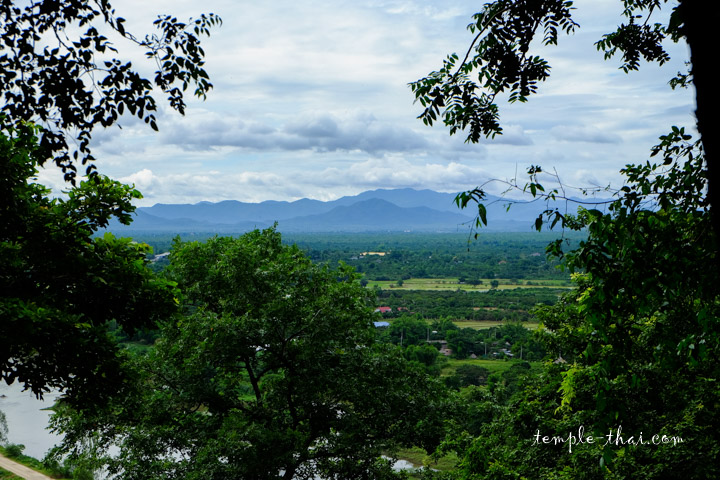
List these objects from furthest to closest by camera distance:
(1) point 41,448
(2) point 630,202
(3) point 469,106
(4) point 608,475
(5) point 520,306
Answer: (5) point 520,306, (1) point 41,448, (4) point 608,475, (3) point 469,106, (2) point 630,202

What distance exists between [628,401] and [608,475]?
145 centimetres

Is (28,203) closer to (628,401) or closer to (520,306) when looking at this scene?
(628,401)

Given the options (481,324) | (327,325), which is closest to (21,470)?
(327,325)

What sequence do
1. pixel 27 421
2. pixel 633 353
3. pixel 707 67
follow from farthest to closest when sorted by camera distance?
pixel 27 421, pixel 633 353, pixel 707 67

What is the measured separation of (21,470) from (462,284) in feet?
353

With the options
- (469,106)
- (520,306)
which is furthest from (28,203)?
(520,306)

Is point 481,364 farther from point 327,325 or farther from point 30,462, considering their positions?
point 327,325

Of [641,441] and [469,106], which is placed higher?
[469,106]

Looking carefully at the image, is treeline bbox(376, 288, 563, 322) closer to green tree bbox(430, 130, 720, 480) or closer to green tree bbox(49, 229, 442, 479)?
green tree bbox(49, 229, 442, 479)

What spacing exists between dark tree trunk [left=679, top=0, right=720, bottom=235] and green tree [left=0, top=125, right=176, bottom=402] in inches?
235

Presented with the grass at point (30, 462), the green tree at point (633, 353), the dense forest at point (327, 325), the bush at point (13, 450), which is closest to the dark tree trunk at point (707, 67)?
the dense forest at point (327, 325)

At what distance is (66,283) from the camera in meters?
7.30

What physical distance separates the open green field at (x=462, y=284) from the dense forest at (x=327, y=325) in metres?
99.6

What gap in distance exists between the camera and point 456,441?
10688 mm
